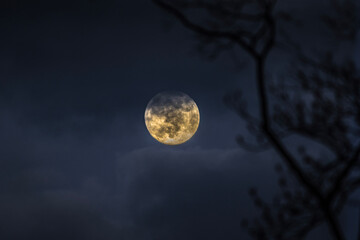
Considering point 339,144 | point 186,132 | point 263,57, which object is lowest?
point 339,144

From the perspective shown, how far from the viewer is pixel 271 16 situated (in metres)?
5.19

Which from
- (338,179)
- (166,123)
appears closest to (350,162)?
(338,179)

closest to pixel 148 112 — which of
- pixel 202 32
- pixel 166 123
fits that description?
pixel 166 123

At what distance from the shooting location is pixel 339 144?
5340mm

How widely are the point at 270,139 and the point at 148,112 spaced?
12130mm

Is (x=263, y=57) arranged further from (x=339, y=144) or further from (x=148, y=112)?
(x=148, y=112)

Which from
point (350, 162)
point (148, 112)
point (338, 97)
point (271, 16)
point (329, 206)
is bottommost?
point (329, 206)

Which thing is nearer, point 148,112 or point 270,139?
point 270,139

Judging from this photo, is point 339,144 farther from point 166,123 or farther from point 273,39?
point 166,123

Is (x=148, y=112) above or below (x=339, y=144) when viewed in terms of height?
above

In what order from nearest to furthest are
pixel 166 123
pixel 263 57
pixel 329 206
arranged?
pixel 329 206
pixel 263 57
pixel 166 123

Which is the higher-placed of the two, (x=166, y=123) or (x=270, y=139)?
(x=166, y=123)

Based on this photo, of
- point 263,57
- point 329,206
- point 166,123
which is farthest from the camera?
point 166,123

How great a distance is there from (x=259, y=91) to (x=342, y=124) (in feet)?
4.53
